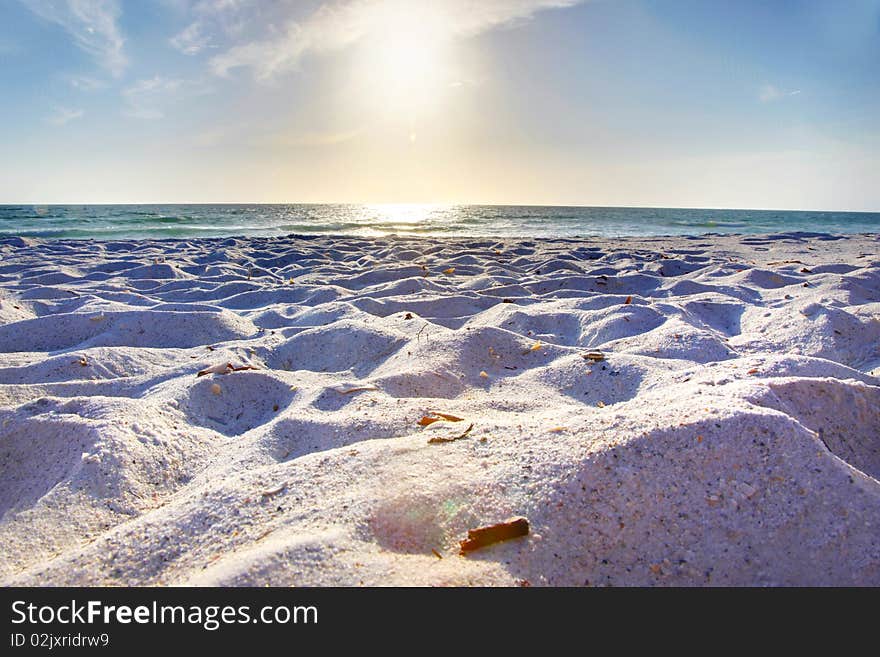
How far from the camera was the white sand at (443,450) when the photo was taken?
35.1 inches

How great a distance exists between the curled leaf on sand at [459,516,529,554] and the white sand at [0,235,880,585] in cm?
2

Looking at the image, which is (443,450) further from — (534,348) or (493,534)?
(534,348)

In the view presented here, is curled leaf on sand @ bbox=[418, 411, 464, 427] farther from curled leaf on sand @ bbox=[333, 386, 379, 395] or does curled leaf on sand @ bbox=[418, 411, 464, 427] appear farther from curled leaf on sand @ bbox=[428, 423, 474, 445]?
curled leaf on sand @ bbox=[333, 386, 379, 395]

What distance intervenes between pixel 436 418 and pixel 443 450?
25 cm

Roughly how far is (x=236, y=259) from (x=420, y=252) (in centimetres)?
235

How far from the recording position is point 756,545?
88cm

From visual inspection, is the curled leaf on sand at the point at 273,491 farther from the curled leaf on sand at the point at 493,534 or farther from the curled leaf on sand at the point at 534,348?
the curled leaf on sand at the point at 534,348

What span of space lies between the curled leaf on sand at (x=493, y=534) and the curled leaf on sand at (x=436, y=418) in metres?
0.49

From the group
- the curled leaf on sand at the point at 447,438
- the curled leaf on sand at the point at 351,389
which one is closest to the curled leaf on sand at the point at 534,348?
the curled leaf on sand at the point at 351,389

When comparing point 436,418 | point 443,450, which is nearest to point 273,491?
point 443,450

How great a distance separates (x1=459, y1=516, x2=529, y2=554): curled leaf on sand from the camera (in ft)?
2.99

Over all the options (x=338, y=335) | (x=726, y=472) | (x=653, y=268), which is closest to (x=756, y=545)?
(x=726, y=472)

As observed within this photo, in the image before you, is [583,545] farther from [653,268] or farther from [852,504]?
[653,268]
